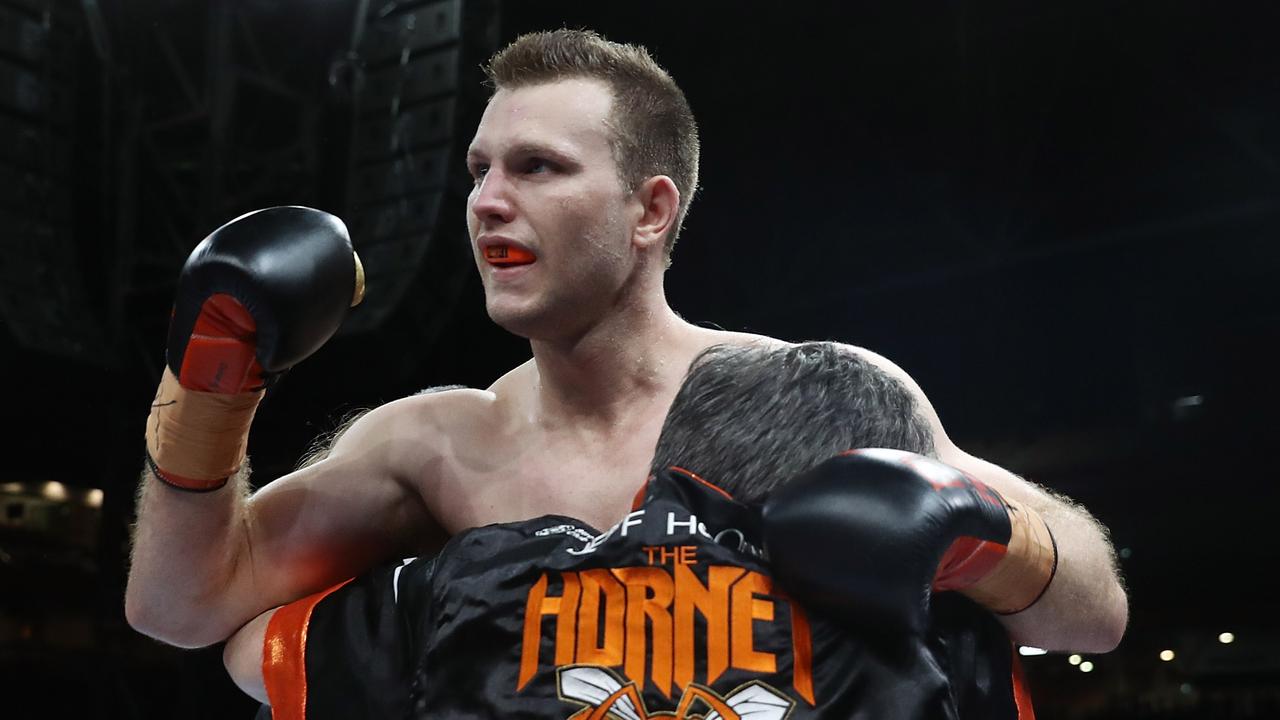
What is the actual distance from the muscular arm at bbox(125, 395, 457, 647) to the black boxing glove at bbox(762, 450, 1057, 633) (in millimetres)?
689

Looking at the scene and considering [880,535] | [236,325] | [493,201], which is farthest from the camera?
[493,201]

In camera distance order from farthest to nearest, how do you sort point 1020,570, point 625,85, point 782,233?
point 782,233
point 625,85
point 1020,570

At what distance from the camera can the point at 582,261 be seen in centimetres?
163

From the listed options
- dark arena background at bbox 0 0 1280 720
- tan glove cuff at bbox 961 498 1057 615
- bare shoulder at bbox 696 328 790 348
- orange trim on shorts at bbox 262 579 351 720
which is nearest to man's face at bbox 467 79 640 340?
bare shoulder at bbox 696 328 790 348

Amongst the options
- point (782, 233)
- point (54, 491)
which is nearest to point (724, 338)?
point (782, 233)

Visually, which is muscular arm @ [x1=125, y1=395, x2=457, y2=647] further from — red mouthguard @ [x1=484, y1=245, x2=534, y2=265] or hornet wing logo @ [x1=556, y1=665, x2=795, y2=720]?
hornet wing logo @ [x1=556, y1=665, x2=795, y2=720]

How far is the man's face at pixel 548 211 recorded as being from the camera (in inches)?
63.3

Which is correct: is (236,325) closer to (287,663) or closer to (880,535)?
(287,663)

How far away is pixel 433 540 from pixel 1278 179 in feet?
15.2

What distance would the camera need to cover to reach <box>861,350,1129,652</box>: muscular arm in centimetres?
138

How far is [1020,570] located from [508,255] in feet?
2.40

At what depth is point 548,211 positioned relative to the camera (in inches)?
63.1

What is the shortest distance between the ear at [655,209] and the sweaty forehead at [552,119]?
10cm

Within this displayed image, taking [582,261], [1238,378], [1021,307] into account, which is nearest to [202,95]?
[582,261]
